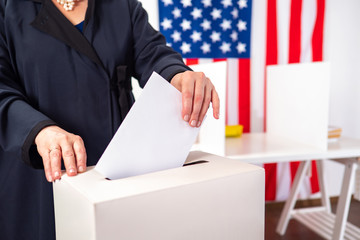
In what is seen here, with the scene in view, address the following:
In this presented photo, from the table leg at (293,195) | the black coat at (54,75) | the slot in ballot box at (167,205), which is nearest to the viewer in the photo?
the slot in ballot box at (167,205)

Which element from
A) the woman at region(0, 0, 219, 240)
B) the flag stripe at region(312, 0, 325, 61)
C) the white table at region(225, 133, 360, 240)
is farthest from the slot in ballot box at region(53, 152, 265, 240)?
the flag stripe at region(312, 0, 325, 61)

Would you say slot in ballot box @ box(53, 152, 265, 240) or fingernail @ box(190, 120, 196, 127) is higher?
fingernail @ box(190, 120, 196, 127)

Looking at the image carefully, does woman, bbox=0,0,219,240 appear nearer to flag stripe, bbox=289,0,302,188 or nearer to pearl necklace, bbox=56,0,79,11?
pearl necklace, bbox=56,0,79,11

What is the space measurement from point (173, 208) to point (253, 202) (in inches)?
5.2

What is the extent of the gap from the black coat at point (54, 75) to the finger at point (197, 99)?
97mm

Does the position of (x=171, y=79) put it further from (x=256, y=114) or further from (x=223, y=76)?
(x=256, y=114)

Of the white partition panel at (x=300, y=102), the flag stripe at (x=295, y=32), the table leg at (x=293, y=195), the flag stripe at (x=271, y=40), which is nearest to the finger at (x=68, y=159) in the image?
the white partition panel at (x=300, y=102)

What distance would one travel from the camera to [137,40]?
81cm

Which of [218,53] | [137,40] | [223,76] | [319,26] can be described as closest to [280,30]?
[319,26]

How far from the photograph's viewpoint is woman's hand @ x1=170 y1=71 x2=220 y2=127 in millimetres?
512

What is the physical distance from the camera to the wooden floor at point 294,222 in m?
2.22

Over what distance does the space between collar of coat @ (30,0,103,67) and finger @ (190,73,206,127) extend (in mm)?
276

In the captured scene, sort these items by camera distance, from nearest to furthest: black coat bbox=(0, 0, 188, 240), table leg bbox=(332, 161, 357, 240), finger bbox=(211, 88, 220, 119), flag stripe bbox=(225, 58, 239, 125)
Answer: finger bbox=(211, 88, 220, 119), black coat bbox=(0, 0, 188, 240), table leg bbox=(332, 161, 357, 240), flag stripe bbox=(225, 58, 239, 125)

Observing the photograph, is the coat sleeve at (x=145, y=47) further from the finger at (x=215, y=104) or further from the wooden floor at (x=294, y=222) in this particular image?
the wooden floor at (x=294, y=222)
